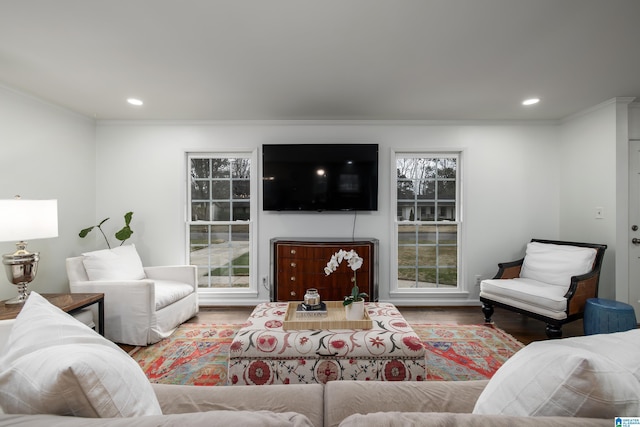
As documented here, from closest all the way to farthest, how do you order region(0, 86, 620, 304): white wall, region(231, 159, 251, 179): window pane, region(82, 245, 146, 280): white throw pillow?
region(82, 245, 146, 280): white throw pillow
region(0, 86, 620, 304): white wall
region(231, 159, 251, 179): window pane

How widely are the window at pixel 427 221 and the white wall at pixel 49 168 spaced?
4041 mm

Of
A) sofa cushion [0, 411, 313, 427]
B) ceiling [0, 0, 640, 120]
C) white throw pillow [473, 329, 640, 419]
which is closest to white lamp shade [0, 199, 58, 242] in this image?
ceiling [0, 0, 640, 120]

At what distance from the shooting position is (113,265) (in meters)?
2.92

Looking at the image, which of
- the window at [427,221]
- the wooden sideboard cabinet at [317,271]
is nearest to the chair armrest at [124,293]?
the wooden sideboard cabinet at [317,271]

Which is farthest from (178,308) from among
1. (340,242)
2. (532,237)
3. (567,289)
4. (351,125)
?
(532,237)

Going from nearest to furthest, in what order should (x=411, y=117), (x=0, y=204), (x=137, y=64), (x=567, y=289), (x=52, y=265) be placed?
(x=0, y=204) → (x=137, y=64) → (x=567, y=289) → (x=52, y=265) → (x=411, y=117)

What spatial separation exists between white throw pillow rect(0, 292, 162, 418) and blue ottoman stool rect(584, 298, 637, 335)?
136 inches

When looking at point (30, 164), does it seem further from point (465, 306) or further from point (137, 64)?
point (465, 306)

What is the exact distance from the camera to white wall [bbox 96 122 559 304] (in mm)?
3779

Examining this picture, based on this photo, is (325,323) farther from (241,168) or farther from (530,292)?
(241,168)

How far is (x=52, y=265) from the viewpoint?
3.17 meters

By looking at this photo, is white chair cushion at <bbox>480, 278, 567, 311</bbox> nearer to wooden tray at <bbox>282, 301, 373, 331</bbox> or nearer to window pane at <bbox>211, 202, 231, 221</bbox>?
wooden tray at <bbox>282, 301, 373, 331</bbox>

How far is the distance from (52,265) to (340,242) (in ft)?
10.6

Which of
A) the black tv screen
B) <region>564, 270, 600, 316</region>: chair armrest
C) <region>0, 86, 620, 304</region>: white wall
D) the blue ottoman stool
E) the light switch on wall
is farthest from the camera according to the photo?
<region>0, 86, 620, 304</region>: white wall
